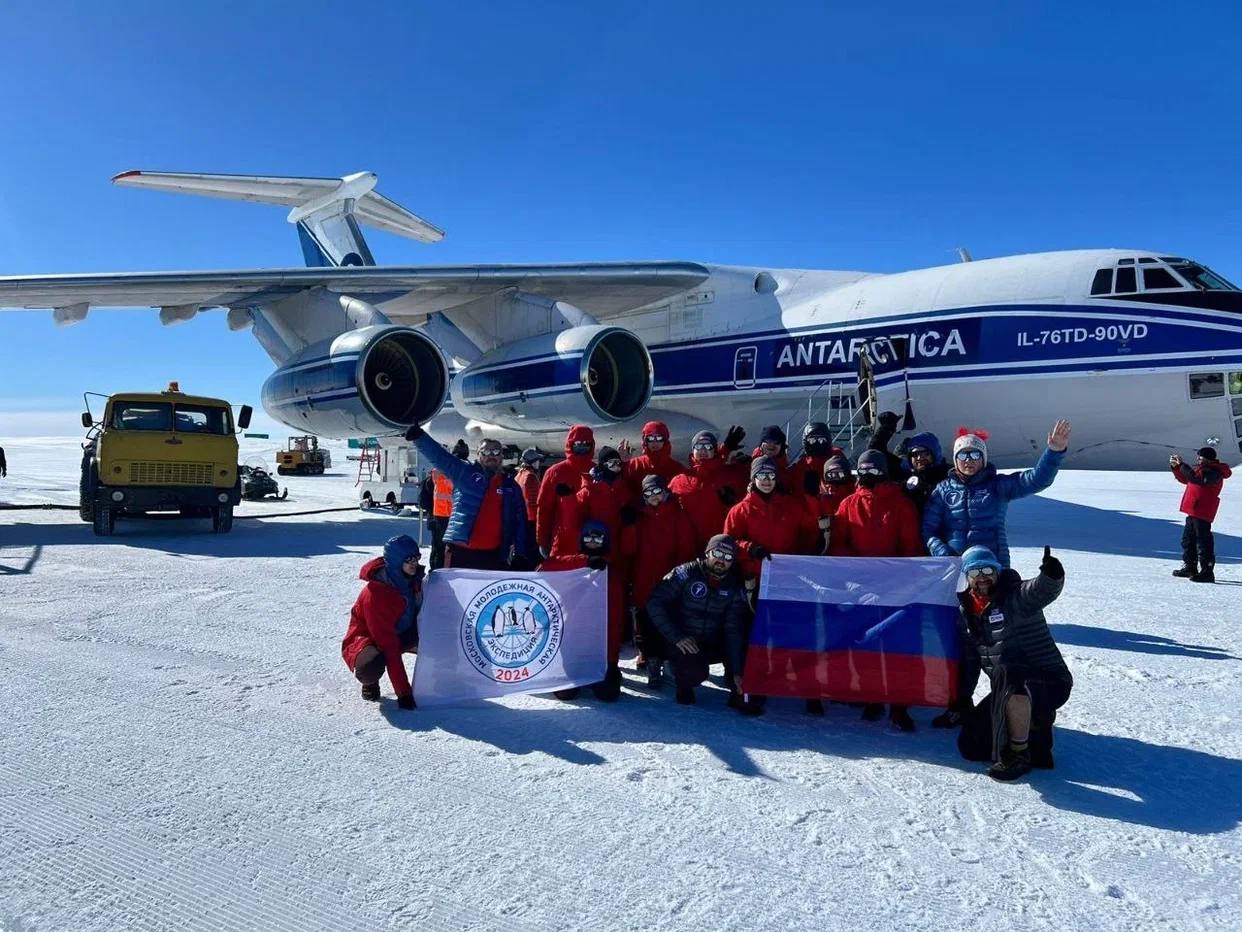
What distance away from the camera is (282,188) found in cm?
1540

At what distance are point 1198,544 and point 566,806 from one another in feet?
24.1

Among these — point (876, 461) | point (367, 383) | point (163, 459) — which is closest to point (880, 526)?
point (876, 461)

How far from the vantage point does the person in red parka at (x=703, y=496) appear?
5.28 meters

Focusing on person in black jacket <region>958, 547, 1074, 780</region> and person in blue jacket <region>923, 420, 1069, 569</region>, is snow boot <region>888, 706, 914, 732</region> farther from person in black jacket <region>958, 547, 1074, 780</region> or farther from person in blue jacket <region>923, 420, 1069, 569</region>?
person in blue jacket <region>923, 420, 1069, 569</region>

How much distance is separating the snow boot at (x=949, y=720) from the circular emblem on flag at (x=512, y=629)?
6.30 feet

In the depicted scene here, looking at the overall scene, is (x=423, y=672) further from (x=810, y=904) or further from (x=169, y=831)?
(x=810, y=904)

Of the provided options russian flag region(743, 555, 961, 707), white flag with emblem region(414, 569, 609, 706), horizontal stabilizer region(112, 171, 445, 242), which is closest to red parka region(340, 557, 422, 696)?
white flag with emblem region(414, 569, 609, 706)

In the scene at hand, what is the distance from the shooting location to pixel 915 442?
214 inches

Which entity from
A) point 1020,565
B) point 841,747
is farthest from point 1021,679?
point 1020,565

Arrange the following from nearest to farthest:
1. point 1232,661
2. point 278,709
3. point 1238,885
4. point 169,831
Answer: point 1238,885
point 169,831
point 278,709
point 1232,661

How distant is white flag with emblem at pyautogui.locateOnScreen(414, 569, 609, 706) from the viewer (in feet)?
14.0

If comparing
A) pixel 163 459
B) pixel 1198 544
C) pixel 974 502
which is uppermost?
pixel 163 459

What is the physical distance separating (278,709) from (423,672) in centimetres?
70

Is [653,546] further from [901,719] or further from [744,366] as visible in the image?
[744,366]
